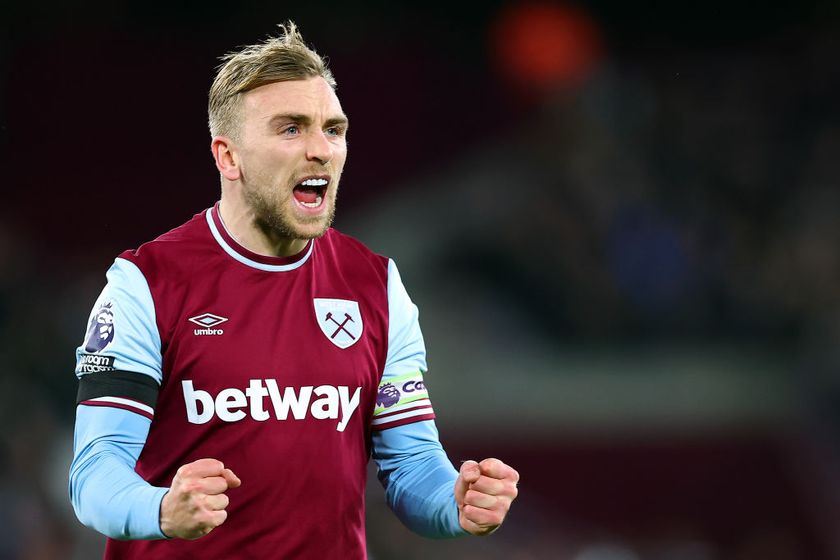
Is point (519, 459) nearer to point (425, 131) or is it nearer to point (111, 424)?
point (425, 131)

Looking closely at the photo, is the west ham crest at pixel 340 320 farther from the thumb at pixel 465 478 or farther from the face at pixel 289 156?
the thumb at pixel 465 478

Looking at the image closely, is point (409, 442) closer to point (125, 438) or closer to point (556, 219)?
point (125, 438)

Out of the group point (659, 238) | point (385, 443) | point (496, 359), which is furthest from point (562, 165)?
point (385, 443)

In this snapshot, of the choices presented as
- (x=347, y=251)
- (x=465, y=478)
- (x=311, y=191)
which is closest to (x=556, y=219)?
(x=347, y=251)

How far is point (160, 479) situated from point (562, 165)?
8538 millimetres

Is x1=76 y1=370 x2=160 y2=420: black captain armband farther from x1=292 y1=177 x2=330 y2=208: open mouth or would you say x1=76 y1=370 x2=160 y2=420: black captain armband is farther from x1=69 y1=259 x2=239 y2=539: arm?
x1=292 y1=177 x2=330 y2=208: open mouth

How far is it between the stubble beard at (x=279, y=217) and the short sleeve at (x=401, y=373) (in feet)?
0.97

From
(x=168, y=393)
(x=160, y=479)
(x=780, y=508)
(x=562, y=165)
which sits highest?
(x=562, y=165)

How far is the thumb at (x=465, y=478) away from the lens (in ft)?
8.88

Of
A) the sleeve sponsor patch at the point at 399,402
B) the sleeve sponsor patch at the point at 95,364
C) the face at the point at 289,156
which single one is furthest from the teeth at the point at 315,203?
the sleeve sponsor patch at the point at 95,364

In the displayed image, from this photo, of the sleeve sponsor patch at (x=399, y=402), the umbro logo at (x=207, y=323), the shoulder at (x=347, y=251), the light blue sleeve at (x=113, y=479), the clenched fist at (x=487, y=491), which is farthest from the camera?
the shoulder at (x=347, y=251)

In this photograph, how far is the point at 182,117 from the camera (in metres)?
10.9

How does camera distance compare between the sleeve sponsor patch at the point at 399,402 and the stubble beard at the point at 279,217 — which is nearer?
the stubble beard at the point at 279,217

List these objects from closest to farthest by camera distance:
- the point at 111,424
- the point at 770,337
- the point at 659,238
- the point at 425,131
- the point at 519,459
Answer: the point at 111,424, the point at 519,459, the point at 770,337, the point at 659,238, the point at 425,131
